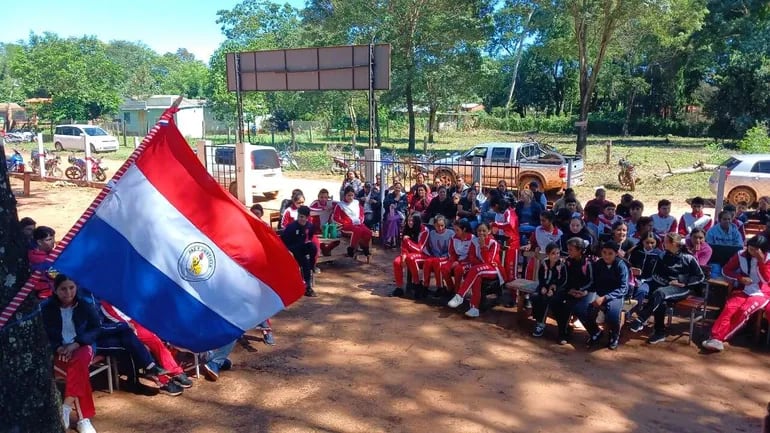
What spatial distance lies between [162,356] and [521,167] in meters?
13.7

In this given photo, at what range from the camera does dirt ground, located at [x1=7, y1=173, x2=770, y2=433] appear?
539 cm

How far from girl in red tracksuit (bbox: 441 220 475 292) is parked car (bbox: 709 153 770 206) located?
9995 mm

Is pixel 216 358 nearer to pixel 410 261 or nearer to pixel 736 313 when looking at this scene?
pixel 410 261

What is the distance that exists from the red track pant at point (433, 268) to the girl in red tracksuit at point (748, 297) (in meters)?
3.43

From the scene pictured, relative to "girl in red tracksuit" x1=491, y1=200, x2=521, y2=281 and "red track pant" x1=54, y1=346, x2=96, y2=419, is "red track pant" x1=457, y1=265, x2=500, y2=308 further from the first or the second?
"red track pant" x1=54, y1=346, x2=96, y2=419

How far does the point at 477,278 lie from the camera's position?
8195 mm

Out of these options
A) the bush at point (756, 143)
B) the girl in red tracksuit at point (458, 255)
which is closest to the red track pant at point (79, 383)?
the girl in red tracksuit at point (458, 255)

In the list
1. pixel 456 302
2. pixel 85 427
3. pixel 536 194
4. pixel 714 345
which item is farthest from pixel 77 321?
pixel 536 194

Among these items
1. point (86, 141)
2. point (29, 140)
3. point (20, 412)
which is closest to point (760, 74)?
point (86, 141)

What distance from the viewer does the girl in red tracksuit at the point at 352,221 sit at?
11.1m

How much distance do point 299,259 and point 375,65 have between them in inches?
282

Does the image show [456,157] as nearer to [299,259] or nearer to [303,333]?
[299,259]

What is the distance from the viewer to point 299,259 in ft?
30.0

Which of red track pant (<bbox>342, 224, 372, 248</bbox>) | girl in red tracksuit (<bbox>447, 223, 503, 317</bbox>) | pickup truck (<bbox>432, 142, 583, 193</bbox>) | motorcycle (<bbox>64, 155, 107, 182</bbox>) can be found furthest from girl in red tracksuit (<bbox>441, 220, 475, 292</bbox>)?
motorcycle (<bbox>64, 155, 107, 182</bbox>)
